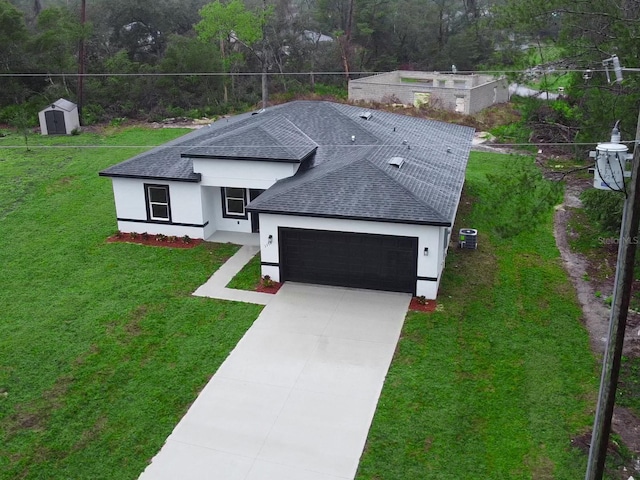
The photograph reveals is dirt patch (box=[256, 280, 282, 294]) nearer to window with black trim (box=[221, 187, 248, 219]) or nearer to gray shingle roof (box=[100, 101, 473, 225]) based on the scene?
gray shingle roof (box=[100, 101, 473, 225])

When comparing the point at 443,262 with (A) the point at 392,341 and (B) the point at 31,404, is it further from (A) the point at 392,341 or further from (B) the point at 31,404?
(B) the point at 31,404

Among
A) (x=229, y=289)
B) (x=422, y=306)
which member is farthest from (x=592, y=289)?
(x=229, y=289)

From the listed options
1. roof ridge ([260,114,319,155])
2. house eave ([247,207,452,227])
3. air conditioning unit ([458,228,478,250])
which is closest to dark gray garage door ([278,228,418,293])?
house eave ([247,207,452,227])

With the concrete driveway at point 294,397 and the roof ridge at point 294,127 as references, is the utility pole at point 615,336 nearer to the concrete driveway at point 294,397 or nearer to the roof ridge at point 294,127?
the concrete driveway at point 294,397

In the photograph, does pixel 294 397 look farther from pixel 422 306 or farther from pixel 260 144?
pixel 260 144

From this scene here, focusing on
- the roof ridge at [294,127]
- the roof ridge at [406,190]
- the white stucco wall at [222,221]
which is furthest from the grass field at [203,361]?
the roof ridge at [294,127]
